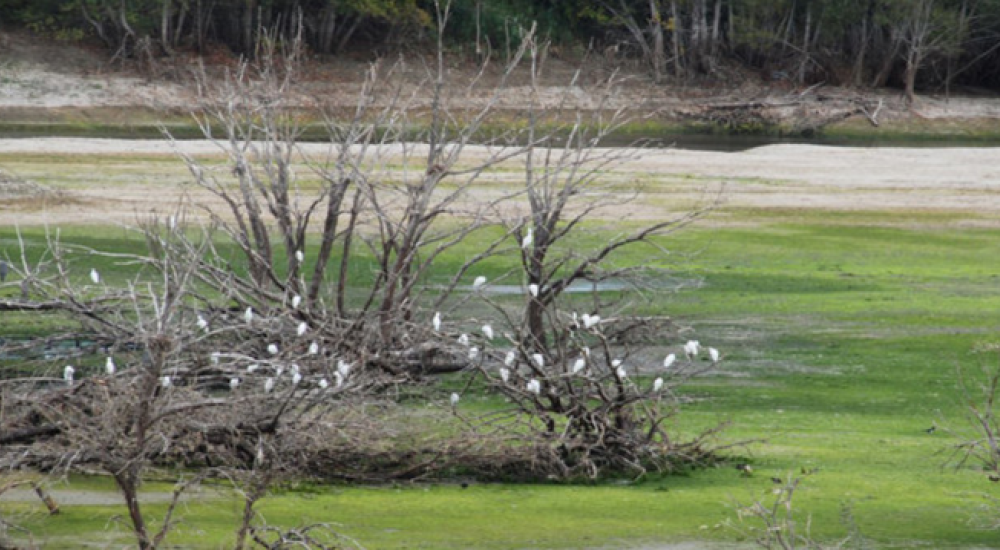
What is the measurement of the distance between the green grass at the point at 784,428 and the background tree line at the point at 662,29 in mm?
33644

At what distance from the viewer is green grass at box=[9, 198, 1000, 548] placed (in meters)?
10.3

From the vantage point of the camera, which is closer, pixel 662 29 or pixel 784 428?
pixel 784 428

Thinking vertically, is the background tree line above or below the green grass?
below

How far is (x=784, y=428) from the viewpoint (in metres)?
13.5

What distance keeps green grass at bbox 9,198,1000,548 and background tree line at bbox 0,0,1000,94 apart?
33.6m

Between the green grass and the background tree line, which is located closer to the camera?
the green grass

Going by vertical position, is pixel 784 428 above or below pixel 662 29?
above

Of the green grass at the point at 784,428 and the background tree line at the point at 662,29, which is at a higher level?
the green grass at the point at 784,428

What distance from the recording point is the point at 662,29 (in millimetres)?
65438

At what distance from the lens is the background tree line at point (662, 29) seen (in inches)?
2253

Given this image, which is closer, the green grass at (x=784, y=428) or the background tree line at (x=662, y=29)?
the green grass at (x=784, y=428)

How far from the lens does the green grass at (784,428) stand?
10.3m

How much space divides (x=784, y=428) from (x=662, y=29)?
53.0 m

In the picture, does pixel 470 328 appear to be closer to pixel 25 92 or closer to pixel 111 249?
pixel 111 249
